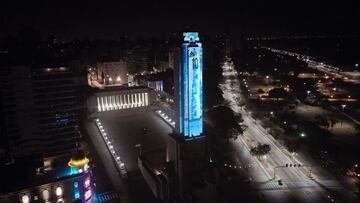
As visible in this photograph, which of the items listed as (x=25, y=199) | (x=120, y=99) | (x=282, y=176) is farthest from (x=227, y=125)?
(x=25, y=199)

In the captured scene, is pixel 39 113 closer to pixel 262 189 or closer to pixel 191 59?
pixel 191 59

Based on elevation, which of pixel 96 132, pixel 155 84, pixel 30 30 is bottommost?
pixel 96 132

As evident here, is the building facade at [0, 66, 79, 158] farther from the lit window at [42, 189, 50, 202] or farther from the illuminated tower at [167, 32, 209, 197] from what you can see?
the illuminated tower at [167, 32, 209, 197]

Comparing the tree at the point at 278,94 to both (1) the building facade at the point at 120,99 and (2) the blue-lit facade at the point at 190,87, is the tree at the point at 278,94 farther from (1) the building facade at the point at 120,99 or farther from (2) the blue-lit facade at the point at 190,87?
(2) the blue-lit facade at the point at 190,87

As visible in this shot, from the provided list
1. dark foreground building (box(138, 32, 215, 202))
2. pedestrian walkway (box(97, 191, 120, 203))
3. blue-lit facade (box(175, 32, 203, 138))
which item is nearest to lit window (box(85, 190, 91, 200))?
pedestrian walkway (box(97, 191, 120, 203))

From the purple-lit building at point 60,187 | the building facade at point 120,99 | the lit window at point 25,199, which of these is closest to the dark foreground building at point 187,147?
the purple-lit building at point 60,187

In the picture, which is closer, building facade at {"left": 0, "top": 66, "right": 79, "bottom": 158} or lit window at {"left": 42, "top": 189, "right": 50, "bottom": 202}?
lit window at {"left": 42, "top": 189, "right": 50, "bottom": 202}

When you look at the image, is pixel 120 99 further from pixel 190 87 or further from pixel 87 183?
pixel 87 183

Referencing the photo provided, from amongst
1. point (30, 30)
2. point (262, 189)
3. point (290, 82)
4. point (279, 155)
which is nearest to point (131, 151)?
point (262, 189)
